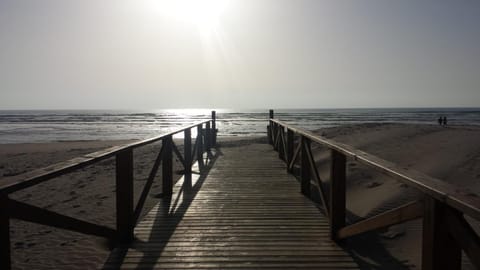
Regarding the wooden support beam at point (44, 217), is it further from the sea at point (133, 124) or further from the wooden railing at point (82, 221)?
the sea at point (133, 124)

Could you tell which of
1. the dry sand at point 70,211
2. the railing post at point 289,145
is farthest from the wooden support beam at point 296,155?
the dry sand at point 70,211

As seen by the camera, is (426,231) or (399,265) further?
(399,265)

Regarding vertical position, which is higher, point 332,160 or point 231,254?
point 332,160

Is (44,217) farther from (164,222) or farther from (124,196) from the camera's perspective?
(164,222)

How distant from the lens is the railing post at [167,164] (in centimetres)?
498

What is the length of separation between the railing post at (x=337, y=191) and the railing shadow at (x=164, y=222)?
1544 millimetres

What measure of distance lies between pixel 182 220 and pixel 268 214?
0.99 meters

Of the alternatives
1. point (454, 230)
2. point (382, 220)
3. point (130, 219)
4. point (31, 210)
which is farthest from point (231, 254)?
point (454, 230)

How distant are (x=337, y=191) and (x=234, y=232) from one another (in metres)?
1.10

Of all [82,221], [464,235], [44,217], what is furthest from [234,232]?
[464,235]

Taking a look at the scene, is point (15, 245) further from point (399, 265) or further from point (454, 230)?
point (454, 230)

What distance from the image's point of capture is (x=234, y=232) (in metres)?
3.72

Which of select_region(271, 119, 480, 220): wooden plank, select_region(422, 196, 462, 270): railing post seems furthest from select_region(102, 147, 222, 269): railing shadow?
select_region(422, 196, 462, 270): railing post

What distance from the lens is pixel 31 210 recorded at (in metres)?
1.91
